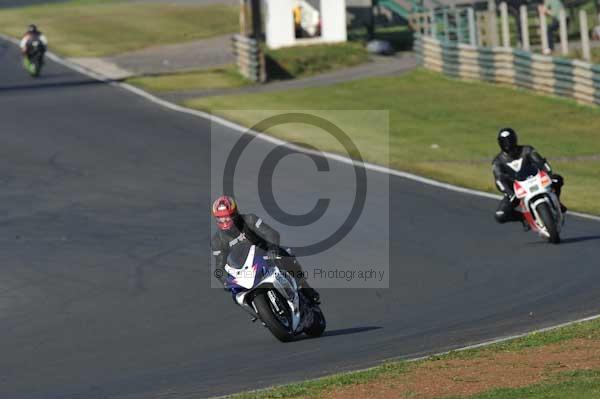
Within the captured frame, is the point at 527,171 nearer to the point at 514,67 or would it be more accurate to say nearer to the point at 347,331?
the point at 347,331

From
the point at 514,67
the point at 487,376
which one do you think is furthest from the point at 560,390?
the point at 514,67

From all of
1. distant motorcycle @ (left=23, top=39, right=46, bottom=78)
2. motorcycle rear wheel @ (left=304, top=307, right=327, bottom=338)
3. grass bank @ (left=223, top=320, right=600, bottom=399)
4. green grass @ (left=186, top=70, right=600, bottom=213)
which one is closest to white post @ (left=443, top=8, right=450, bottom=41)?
green grass @ (left=186, top=70, right=600, bottom=213)

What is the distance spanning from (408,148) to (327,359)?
17.1 meters

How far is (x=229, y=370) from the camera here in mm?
12359

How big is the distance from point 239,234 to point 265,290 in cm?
71

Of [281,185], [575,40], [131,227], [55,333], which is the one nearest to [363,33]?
[575,40]

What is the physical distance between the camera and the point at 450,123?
3291cm

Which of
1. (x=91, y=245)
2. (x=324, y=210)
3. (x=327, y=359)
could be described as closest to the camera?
(x=327, y=359)

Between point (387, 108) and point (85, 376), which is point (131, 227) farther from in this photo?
point (387, 108)

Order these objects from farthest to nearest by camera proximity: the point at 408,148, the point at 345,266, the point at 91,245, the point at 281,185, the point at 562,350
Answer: the point at 408,148 → the point at 281,185 → the point at 91,245 → the point at 345,266 → the point at 562,350

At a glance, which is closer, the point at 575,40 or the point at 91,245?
the point at 91,245

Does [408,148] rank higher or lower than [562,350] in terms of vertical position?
lower

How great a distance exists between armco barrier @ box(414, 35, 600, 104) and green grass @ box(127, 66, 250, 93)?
245 inches

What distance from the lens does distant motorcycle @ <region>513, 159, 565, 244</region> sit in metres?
18.4
